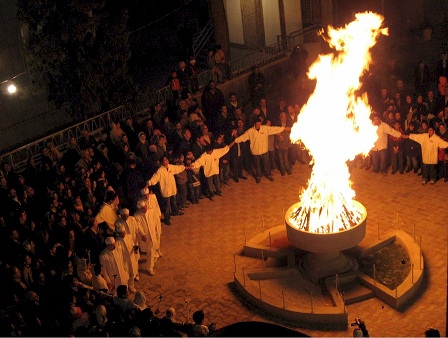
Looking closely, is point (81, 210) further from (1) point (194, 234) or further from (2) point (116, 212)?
(1) point (194, 234)

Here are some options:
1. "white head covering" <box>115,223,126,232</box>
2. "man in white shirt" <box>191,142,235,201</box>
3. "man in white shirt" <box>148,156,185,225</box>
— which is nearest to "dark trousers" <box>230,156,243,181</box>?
"man in white shirt" <box>191,142,235,201</box>

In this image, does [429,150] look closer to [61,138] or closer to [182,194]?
[182,194]

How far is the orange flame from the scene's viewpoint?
582 inches

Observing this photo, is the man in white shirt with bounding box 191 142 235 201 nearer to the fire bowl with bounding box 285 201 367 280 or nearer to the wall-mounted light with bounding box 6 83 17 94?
the fire bowl with bounding box 285 201 367 280

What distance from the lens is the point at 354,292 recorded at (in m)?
14.3

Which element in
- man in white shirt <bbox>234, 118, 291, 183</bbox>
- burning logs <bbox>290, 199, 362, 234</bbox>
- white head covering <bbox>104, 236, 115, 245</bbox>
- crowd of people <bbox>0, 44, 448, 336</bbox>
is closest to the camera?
crowd of people <bbox>0, 44, 448, 336</bbox>

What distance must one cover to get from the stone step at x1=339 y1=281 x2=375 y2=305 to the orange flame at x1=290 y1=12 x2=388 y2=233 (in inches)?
45.8

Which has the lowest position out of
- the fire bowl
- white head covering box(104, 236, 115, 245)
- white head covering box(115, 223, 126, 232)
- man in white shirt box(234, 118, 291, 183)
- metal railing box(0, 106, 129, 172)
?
the fire bowl

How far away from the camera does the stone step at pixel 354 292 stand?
14.1m

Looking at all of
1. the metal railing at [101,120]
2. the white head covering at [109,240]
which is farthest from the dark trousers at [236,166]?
the white head covering at [109,240]

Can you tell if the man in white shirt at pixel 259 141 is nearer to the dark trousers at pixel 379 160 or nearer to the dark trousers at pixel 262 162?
the dark trousers at pixel 262 162

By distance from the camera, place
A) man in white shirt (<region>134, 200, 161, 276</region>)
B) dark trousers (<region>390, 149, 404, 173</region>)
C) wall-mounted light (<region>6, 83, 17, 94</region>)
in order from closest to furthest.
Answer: man in white shirt (<region>134, 200, 161, 276</region>) → dark trousers (<region>390, 149, 404, 173</region>) → wall-mounted light (<region>6, 83, 17, 94</region>)

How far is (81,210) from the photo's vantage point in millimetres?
15602

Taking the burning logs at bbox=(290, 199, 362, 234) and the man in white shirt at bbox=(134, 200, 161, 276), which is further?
the man in white shirt at bbox=(134, 200, 161, 276)
